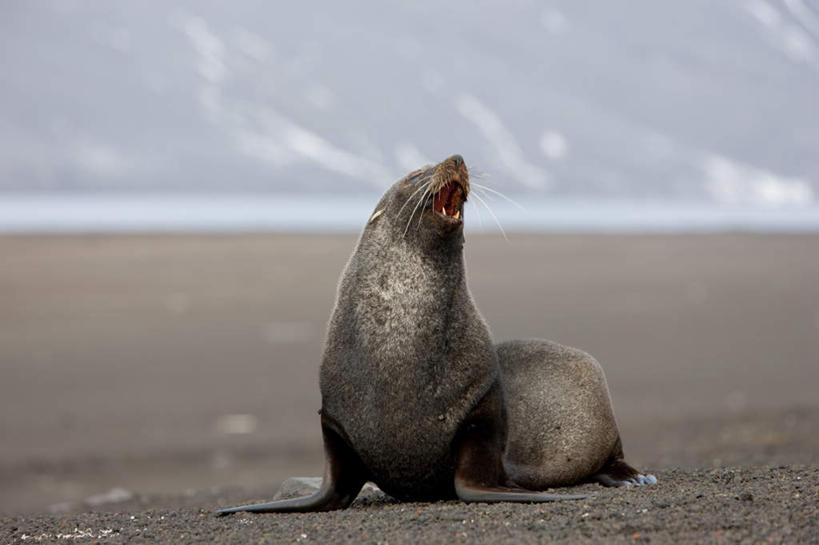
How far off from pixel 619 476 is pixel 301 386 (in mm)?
9020

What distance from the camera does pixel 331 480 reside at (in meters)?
7.56

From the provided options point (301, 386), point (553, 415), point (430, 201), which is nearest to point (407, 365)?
point (430, 201)

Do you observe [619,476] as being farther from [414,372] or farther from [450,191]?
[450,191]

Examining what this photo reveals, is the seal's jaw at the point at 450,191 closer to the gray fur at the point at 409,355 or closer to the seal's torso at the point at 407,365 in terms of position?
the gray fur at the point at 409,355

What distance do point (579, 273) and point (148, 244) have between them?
10.5 m

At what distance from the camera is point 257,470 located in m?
14.2

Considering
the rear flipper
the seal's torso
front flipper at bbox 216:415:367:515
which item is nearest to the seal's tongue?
the seal's torso

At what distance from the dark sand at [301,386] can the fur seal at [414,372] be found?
25cm

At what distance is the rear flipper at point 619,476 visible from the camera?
27.3 feet

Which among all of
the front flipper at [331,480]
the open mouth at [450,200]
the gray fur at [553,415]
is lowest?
the front flipper at [331,480]

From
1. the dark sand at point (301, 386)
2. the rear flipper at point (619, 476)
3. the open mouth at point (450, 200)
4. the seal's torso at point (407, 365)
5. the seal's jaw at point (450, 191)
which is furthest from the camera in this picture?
the rear flipper at point (619, 476)

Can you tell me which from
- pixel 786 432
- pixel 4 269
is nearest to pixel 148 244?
pixel 4 269

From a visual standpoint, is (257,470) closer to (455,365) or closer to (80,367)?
(80,367)

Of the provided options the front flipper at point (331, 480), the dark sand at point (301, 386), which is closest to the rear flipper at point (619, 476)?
the dark sand at point (301, 386)
